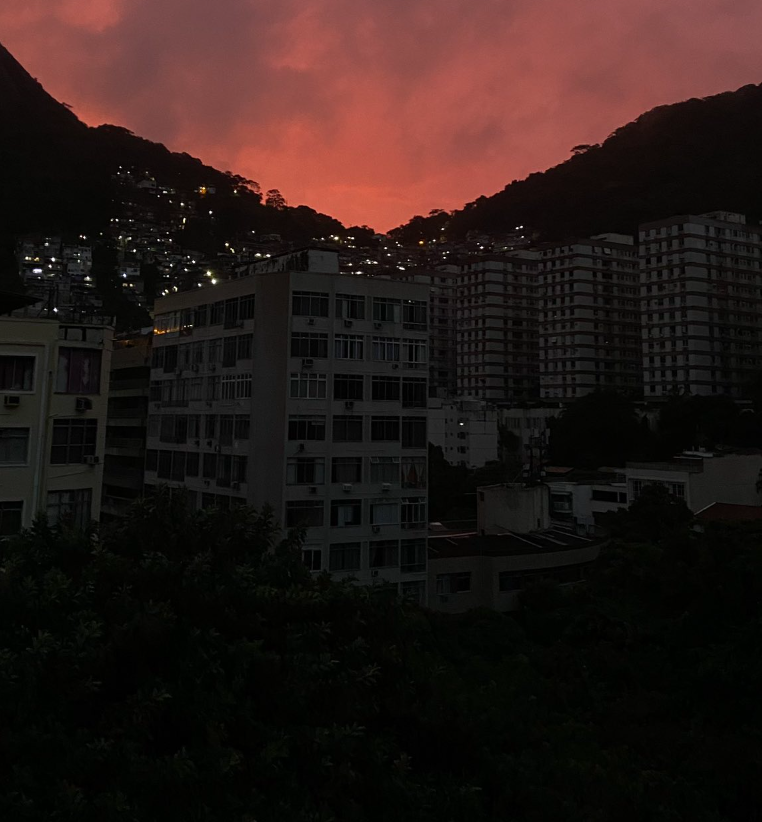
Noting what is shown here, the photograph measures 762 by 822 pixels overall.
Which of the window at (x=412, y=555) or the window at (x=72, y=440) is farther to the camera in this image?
the window at (x=412, y=555)

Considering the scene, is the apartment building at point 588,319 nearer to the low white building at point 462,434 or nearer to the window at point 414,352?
the low white building at point 462,434

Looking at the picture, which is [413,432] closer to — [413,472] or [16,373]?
[413,472]

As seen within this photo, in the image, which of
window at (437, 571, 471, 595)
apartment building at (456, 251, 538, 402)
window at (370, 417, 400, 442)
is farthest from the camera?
apartment building at (456, 251, 538, 402)

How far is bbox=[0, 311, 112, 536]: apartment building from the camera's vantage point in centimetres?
1653

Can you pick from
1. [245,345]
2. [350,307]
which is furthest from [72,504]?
[350,307]

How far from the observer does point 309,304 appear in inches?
1101

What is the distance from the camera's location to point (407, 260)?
15525 centimetres

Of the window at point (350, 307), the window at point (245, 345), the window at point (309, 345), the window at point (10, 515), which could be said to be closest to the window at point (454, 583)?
the window at point (309, 345)

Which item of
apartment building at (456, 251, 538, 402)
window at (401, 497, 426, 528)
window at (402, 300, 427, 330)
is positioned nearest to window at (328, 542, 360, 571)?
window at (401, 497, 426, 528)

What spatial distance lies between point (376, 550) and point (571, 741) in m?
10.4

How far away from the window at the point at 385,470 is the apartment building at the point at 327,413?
43 millimetres

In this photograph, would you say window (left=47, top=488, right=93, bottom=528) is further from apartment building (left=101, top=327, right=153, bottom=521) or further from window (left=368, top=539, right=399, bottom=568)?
apartment building (left=101, top=327, right=153, bottom=521)

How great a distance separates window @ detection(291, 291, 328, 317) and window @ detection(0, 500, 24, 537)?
A: 13657mm

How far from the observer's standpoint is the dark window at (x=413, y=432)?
29.2m
